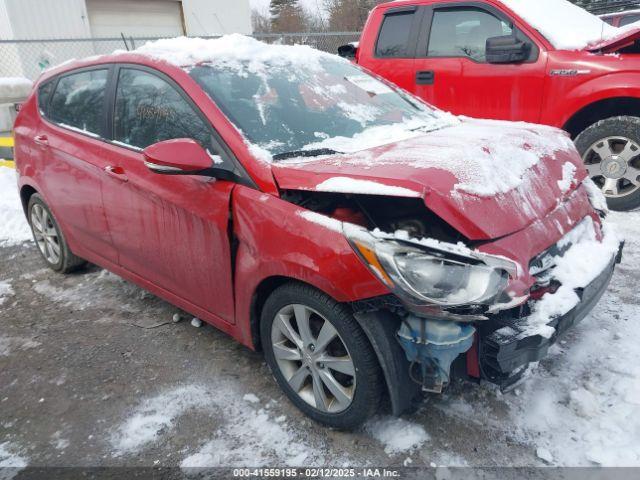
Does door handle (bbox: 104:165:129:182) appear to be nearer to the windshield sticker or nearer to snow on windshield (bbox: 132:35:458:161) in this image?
snow on windshield (bbox: 132:35:458:161)

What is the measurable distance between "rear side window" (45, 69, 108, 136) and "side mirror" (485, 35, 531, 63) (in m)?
3.28

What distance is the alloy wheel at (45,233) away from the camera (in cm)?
414

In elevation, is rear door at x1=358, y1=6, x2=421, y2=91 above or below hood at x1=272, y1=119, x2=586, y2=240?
above

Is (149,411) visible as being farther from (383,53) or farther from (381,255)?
(383,53)

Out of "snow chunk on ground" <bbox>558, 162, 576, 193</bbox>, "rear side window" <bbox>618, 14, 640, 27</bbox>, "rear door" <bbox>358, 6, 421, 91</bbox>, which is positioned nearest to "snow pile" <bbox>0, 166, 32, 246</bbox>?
"rear door" <bbox>358, 6, 421, 91</bbox>

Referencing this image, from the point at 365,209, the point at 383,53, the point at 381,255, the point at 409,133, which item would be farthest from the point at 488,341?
the point at 383,53

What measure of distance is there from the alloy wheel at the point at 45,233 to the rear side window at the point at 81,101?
84cm

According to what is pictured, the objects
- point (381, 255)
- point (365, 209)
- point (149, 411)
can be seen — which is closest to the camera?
point (381, 255)

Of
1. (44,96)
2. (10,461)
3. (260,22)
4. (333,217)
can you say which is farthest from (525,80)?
(260,22)

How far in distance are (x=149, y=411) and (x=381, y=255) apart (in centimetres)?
148

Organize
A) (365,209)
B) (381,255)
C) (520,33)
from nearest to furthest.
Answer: (381,255) → (365,209) → (520,33)

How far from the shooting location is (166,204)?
2727mm

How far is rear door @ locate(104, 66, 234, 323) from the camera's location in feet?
8.31

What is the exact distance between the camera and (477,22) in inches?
196
